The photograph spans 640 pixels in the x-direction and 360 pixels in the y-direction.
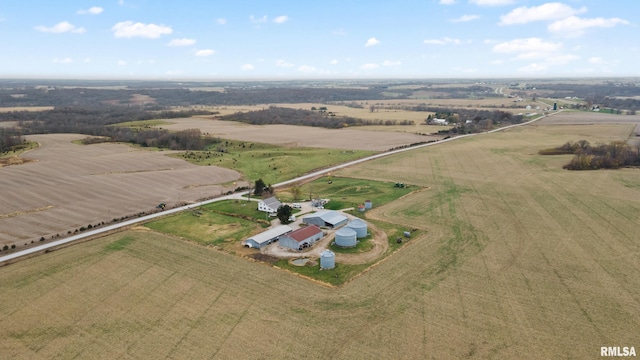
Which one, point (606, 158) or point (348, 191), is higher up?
point (606, 158)

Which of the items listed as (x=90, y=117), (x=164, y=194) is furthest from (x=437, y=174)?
(x=90, y=117)

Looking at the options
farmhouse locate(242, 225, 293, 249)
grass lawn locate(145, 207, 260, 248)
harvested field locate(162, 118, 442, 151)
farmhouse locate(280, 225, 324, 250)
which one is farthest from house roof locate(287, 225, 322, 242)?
harvested field locate(162, 118, 442, 151)

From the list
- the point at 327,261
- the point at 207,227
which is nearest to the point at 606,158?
the point at 327,261

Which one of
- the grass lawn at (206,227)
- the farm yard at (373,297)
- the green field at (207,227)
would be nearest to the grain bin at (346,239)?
the farm yard at (373,297)

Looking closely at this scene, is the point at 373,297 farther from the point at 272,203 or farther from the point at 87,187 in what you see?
the point at 87,187

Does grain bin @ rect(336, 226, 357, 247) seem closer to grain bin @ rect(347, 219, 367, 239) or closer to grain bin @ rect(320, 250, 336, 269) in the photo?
grain bin @ rect(347, 219, 367, 239)

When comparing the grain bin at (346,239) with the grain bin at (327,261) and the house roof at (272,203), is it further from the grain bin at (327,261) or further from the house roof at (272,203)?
the house roof at (272,203)
